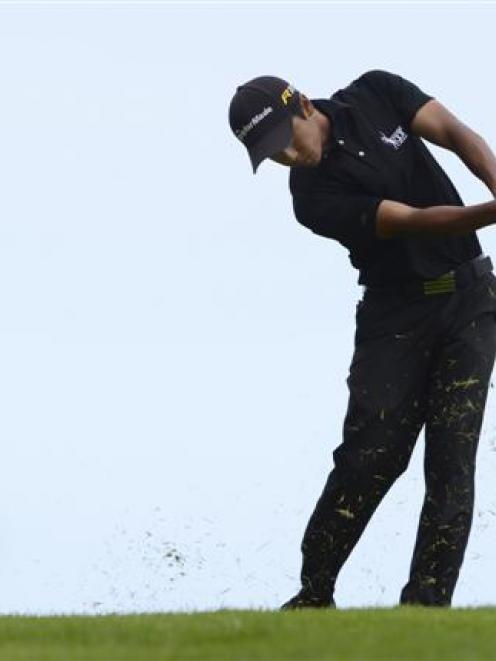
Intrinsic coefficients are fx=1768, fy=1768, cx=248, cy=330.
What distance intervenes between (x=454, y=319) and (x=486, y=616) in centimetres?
146

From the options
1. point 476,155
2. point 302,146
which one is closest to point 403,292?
point 476,155

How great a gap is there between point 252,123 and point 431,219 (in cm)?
85

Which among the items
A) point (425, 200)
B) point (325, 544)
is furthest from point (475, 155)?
point (325, 544)

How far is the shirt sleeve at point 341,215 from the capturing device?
24.3 feet

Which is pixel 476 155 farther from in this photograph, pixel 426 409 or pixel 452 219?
pixel 426 409

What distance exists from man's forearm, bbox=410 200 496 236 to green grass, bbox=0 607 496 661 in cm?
155

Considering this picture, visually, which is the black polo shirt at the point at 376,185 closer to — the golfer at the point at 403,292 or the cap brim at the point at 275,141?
the golfer at the point at 403,292

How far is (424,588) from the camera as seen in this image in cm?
770

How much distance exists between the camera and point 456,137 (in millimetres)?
7547

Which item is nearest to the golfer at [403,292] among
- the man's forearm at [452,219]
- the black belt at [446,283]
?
the black belt at [446,283]

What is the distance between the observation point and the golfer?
24.6 feet

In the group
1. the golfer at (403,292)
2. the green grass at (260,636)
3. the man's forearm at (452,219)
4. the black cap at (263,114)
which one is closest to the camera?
the green grass at (260,636)

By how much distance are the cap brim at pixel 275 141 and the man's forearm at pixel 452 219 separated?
612 mm

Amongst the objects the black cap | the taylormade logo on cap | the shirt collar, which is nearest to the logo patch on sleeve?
the shirt collar
